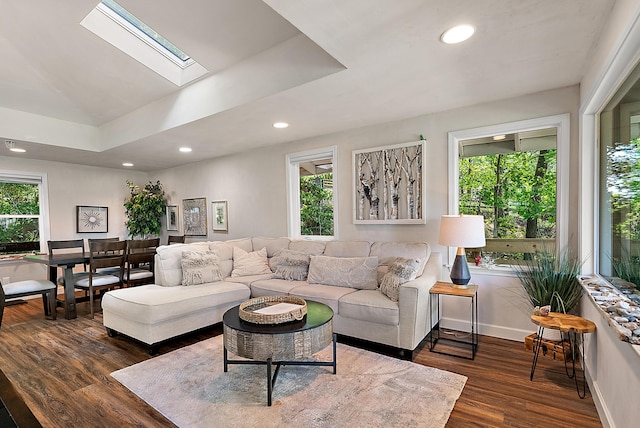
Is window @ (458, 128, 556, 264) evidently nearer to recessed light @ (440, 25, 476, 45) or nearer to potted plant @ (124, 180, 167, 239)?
recessed light @ (440, 25, 476, 45)

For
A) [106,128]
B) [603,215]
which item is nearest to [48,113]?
[106,128]

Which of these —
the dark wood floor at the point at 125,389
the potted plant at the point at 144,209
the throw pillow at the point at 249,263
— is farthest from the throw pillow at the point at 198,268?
the potted plant at the point at 144,209

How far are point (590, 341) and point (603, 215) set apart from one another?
927 millimetres

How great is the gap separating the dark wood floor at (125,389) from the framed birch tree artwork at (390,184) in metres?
1.50

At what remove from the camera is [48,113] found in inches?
166

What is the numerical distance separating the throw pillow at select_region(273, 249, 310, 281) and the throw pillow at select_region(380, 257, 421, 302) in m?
1.09

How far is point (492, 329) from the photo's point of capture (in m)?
3.25

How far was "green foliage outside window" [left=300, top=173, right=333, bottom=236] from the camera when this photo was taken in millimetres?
4527

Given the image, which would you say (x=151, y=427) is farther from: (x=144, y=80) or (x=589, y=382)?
(x=144, y=80)

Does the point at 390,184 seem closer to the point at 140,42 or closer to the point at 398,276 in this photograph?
the point at 398,276

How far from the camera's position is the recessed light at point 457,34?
1955mm

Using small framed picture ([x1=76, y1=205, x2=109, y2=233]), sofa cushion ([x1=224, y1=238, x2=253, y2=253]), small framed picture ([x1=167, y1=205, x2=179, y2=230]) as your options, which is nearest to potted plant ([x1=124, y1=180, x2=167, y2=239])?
small framed picture ([x1=167, y1=205, x2=179, y2=230])

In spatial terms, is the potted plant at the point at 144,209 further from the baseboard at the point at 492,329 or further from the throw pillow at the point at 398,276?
the baseboard at the point at 492,329

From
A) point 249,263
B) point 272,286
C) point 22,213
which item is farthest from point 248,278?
point 22,213
